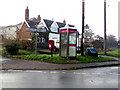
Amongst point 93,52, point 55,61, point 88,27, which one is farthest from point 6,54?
point 88,27

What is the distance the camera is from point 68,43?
46.4 feet

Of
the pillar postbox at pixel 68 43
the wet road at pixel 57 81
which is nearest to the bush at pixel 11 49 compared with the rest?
the pillar postbox at pixel 68 43

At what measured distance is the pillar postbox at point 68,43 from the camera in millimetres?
14148

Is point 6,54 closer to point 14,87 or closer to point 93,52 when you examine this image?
point 93,52

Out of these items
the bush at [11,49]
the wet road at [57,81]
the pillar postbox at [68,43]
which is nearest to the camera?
the wet road at [57,81]

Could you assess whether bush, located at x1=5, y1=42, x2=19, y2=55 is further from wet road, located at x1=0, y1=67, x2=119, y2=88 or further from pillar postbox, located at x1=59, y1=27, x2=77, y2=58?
wet road, located at x1=0, y1=67, x2=119, y2=88

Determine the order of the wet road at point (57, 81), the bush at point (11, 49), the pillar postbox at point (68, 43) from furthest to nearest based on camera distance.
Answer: the bush at point (11, 49) < the pillar postbox at point (68, 43) < the wet road at point (57, 81)

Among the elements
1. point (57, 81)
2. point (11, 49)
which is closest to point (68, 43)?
point (11, 49)

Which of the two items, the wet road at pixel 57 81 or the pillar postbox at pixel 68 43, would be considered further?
the pillar postbox at pixel 68 43

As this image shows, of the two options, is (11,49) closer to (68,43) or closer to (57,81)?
(68,43)

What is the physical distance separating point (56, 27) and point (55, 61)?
83.9ft

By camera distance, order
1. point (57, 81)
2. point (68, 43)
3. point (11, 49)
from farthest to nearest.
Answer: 1. point (11, 49)
2. point (68, 43)
3. point (57, 81)

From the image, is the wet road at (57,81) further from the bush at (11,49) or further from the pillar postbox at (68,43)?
the bush at (11,49)

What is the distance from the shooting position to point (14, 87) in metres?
5.50
